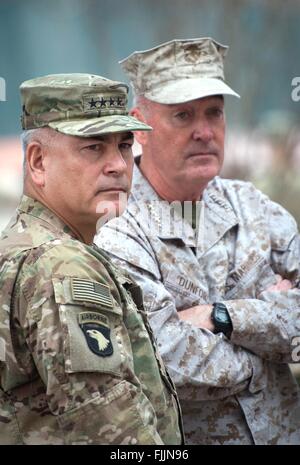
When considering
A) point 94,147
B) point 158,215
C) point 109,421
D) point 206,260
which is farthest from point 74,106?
point 206,260

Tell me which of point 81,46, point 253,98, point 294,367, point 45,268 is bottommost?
point 294,367

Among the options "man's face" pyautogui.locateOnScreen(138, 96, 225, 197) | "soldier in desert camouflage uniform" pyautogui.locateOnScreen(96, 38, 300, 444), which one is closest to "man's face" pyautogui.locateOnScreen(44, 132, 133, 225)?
"soldier in desert camouflage uniform" pyautogui.locateOnScreen(96, 38, 300, 444)

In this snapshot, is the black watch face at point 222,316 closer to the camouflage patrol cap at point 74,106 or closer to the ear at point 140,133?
the ear at point 140,133

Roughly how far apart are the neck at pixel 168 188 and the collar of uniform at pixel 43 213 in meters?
1.19

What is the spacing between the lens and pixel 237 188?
12.4ft

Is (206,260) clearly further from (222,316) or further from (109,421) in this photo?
(109,421)

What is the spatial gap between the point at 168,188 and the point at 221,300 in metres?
0.50

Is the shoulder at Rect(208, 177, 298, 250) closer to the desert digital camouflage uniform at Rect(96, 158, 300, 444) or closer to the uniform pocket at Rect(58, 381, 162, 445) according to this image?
the desert digital camouflage uniform at Rect(96, 158, 300, 444)

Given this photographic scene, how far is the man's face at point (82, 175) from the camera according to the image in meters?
2.38

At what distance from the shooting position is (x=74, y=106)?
2.37 meters

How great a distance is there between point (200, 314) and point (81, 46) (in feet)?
17.4

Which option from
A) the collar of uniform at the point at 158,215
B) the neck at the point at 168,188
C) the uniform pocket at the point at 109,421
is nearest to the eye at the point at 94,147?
the uniform pocket at the point at 109,421
